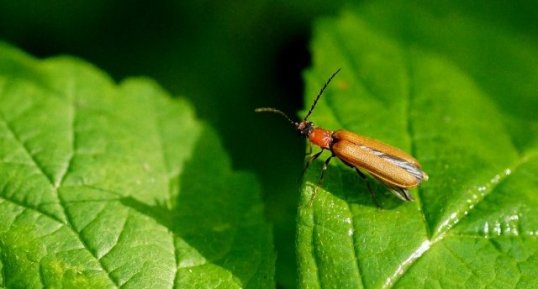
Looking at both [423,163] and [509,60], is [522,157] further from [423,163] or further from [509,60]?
[509,60]

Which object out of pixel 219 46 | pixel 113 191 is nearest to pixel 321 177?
pixel 113 191

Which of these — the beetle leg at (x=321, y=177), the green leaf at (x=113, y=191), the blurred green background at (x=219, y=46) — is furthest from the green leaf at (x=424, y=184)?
the blurred green background at (x=219, y=46)

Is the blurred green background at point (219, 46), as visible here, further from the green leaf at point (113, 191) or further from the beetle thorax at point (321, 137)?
the beetle thorax at point (321, 137)

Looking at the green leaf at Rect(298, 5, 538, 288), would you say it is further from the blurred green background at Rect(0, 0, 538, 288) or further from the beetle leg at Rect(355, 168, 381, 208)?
the blurred green background at Rect(0, 0, 538, 288)

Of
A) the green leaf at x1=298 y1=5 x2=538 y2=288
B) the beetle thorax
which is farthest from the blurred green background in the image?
the beetle thorax

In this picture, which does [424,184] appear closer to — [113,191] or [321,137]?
[321,137]

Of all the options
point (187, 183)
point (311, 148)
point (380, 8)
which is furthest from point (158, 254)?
point (380, 8)
